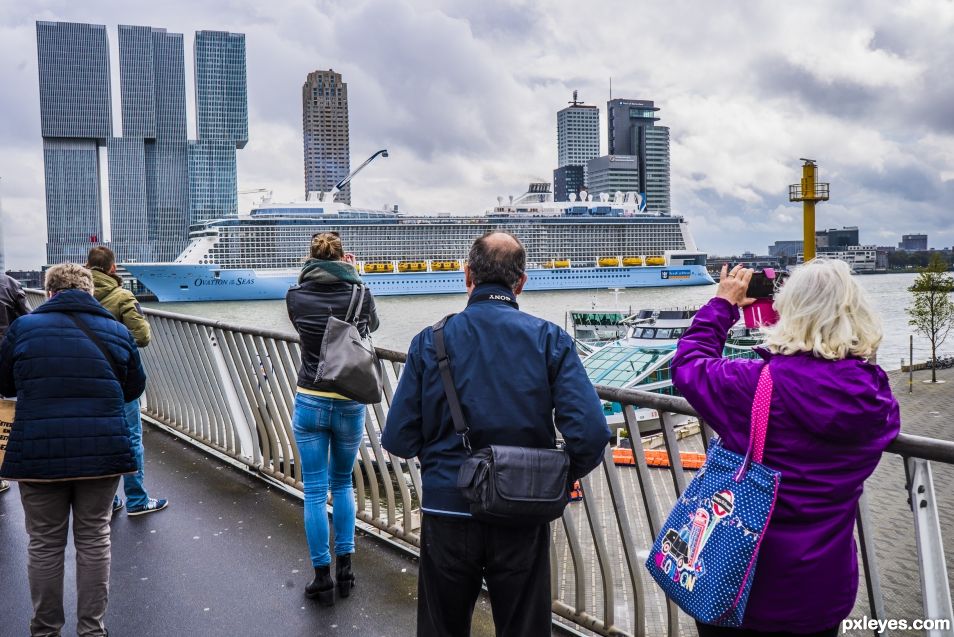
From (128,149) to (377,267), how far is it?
91.1m

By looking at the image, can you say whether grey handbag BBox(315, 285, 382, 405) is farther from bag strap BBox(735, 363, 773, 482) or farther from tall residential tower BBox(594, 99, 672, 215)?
tall residential tower BBox(594, 99, 672, 215)

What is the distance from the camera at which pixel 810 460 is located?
1655 millimetres

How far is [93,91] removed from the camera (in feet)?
472

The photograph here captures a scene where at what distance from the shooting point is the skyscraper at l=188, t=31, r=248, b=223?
14788 centimetres

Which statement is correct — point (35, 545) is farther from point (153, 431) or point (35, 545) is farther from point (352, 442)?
point (153, 431)

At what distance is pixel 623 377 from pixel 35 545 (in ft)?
74.0

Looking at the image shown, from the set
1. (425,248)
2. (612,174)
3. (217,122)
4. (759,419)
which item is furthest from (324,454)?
(217,122)

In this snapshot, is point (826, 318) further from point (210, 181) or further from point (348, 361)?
point (210, 181)

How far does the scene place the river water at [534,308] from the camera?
41987mm

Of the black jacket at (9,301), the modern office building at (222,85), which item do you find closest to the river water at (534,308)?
the black jacket at (9,301)

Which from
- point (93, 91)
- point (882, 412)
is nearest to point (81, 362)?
point (882, 412)

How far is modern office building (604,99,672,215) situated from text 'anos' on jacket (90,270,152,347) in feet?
561

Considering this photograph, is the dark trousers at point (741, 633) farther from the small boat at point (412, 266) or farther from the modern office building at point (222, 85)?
the modern office building at point (222, 85)

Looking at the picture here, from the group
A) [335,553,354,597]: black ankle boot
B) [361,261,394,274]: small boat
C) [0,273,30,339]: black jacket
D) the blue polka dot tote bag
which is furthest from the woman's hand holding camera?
[361,261,394,274]: small boat
